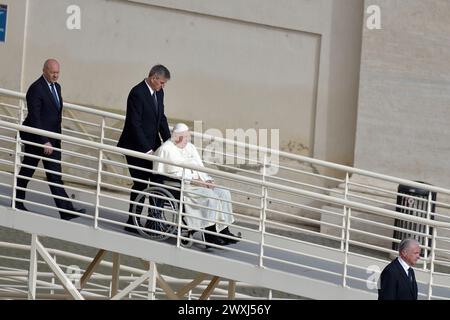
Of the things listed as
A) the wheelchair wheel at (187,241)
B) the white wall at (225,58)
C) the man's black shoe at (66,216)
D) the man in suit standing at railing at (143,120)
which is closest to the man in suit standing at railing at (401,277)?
the wheelchair wheel at (187,241)

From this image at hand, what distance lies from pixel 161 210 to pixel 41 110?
5.25ft

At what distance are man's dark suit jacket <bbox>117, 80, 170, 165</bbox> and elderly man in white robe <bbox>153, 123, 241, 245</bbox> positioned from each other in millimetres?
251

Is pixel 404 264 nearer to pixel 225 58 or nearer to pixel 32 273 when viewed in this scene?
pixel 32 273

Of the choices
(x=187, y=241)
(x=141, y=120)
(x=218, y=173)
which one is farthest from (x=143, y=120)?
(x=187, y=241)

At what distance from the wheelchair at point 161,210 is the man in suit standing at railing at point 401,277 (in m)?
2.09

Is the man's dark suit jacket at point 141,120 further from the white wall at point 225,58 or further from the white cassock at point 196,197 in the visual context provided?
the white wall at point 225,58

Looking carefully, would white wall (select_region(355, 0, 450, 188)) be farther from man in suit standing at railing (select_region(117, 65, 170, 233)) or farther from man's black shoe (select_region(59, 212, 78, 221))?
man's black shoe (select_region(59, 212, 78, 221))

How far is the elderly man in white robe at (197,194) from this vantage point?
14273 millimetres

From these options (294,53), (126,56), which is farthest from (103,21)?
(294,53)

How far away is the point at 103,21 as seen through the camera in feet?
67.7

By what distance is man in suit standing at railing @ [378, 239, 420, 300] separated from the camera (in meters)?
13.0

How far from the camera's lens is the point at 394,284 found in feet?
42.7

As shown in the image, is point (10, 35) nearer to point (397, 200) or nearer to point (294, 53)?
point (294, 53)

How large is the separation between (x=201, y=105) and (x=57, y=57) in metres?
2.09
